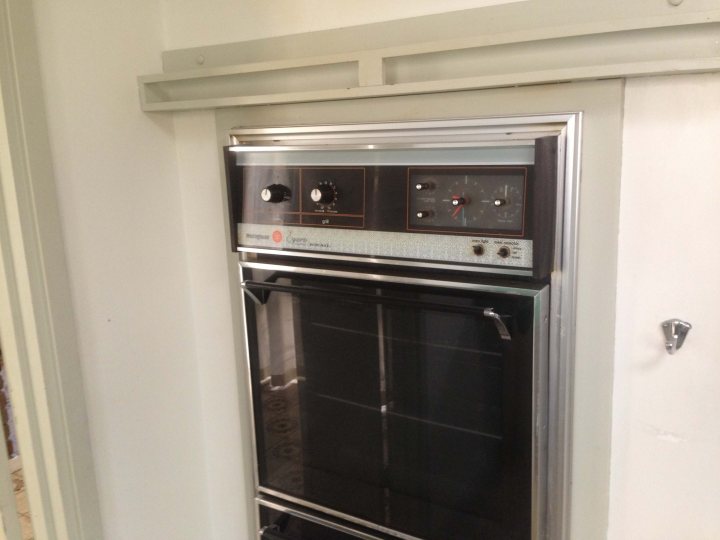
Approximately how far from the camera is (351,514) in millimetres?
1151

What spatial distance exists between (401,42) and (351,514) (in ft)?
2.65

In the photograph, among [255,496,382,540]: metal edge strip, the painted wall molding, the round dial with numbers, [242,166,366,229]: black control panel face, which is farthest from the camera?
[255,496,382,540]: metal edge strip

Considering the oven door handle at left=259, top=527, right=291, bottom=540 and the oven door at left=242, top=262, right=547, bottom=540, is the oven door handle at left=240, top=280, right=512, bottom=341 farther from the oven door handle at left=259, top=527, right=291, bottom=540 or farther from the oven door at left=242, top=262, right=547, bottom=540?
the oven door handle at left=259, top=527, right=291, bottom=540

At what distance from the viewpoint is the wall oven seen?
0.91m

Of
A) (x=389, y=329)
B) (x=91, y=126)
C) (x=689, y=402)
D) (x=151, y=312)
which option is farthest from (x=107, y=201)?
(x=689, y=402)

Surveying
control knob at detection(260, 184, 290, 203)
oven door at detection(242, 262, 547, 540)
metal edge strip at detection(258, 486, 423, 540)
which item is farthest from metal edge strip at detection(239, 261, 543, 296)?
metal edge strip at detection(258, 486, 423, 540)

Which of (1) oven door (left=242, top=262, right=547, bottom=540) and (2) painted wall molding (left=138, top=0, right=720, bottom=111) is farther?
(1) oven door (left=242, top=262, right=547, bottom=540)

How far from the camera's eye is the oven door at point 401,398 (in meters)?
0.94

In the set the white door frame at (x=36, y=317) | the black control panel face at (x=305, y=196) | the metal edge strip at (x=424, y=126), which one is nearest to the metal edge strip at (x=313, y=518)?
the white door frame at (x=36, y=317)

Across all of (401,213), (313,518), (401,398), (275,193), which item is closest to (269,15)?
(275,193)

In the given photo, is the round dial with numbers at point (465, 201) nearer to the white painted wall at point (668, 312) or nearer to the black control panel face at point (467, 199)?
the black control panel face at point (467, 199)

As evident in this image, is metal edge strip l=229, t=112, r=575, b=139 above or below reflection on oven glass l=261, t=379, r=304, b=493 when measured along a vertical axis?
above

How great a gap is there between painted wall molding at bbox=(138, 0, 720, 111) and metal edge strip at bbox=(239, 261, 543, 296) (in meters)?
0.27

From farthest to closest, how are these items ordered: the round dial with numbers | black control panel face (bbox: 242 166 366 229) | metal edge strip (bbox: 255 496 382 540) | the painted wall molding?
metal edge strip (bbox: 255 496 382 540)
black control panel face (bbox: 242 166 366 229)
the round dial with numbers
the painted wall molding
